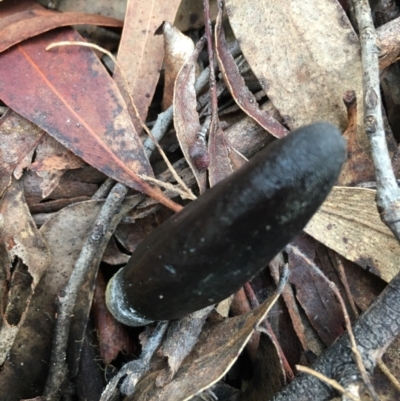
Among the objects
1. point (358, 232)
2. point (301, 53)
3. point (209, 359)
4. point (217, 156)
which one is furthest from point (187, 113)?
point (209, 359)

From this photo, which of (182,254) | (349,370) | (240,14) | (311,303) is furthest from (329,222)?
(240,14)

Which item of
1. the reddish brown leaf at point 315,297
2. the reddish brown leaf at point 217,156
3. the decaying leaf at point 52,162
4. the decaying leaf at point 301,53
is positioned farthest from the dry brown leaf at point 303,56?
the decaying leaf at point 52,162

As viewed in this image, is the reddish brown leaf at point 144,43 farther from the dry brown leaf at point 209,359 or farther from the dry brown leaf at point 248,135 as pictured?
the dry brown leaf at point 209,359

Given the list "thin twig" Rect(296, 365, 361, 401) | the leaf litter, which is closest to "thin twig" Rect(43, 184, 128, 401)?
the leaf litter

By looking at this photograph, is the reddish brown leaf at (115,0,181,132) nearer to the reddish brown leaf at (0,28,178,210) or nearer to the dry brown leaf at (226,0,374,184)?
the reddish brown leaf at (0,28,178,210)

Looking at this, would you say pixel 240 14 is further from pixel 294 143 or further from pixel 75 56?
pixel 294 143

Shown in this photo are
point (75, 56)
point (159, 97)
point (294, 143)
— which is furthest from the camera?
point (159, 97)
